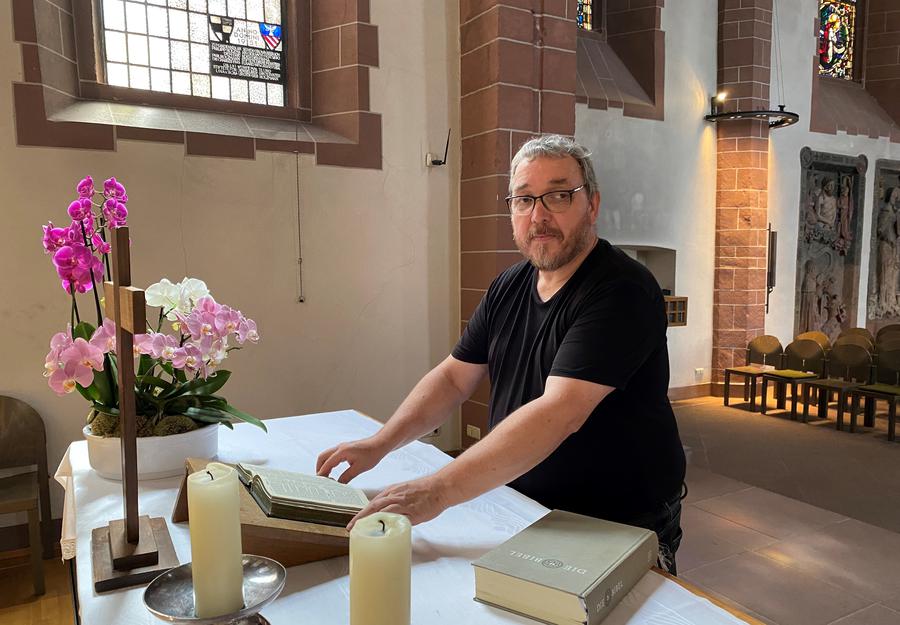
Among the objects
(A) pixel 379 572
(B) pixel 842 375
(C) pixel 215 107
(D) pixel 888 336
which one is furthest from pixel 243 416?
(D) pixel 888 336

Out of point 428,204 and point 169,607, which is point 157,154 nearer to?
point 428,204

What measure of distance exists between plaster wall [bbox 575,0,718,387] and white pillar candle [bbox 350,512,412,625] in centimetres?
598

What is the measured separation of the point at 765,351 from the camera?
6.80m

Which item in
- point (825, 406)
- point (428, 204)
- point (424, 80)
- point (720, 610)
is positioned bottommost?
point (825, 406)

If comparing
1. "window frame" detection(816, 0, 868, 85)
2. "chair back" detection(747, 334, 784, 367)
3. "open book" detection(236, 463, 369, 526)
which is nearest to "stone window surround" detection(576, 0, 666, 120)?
"chair back" detection(747, 334, 784, 367)

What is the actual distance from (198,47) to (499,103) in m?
1.84

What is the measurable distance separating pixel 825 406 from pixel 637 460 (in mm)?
5741

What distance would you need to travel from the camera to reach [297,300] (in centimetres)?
386

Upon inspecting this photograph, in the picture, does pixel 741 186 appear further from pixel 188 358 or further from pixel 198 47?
pixel 188 358

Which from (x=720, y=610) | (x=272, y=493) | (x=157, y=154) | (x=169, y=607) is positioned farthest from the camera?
(x=157, y=154)

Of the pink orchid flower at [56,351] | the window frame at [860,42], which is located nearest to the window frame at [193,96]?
the pink orchid flower at [56,351]

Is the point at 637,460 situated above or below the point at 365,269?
below

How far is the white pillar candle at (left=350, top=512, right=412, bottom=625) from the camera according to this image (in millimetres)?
680

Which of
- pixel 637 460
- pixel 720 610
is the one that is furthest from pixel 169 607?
pixel 637 460
